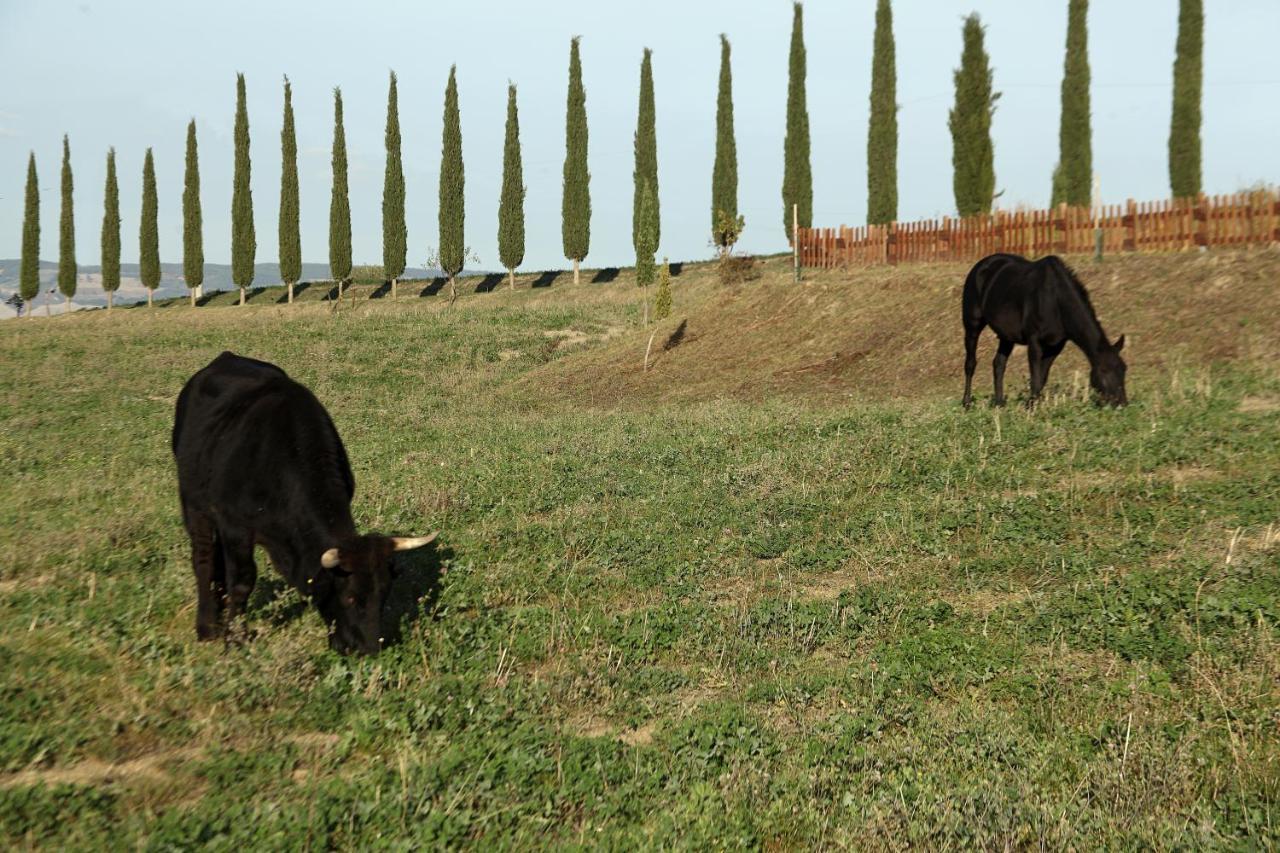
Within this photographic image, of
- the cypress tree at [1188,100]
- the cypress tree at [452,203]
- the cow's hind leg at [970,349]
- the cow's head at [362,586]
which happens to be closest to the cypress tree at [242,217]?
the cypress tree at [452,203]

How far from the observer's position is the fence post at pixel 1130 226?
2552 cm

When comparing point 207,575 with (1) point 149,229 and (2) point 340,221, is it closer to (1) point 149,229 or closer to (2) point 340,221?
(2) point 340,221

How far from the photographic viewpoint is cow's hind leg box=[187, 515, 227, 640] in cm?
718

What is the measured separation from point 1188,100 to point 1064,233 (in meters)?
12.2

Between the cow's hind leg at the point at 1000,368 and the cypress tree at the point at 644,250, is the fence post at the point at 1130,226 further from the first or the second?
the cypress tree at the point at 644,250

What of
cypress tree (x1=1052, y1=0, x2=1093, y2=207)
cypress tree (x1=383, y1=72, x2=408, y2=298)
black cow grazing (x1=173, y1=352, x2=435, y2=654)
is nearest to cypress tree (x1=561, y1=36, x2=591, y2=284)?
cypress tree (x1=383, y1=72, x2=408, y2=298)

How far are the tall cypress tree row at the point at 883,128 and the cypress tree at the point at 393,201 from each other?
28.4 metres

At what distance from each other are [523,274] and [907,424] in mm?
51624

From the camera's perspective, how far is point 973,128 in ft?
111

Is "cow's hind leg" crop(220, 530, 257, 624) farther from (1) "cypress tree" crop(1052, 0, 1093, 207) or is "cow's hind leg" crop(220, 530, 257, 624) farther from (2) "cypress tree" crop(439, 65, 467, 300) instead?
(2) "cypress tree" crop(439, 65, 467, 300)

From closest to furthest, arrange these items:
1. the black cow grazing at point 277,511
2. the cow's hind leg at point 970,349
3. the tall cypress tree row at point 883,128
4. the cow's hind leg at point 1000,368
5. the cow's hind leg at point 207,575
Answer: the black cow grazing at point 277,511
the cow's hind leg at point 207,575
the cow's hind leg at point 1000,368
the cow's hind leg at point 970,349
the tall cypress tree row at point 883,128

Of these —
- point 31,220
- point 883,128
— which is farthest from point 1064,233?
point 31,220

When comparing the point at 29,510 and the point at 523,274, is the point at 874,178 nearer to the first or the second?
the point at 523,274

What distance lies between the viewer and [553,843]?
4.41m
